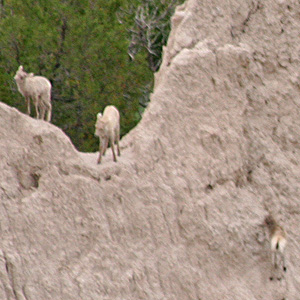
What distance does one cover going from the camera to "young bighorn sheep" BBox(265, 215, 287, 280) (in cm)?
1058

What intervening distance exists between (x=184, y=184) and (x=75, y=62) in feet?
27.0

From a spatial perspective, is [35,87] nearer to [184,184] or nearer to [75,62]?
[184,184]

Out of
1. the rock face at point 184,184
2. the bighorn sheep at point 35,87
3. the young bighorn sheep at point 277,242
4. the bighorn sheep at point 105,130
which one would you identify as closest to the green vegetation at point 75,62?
the bighorn sheep at point 35,87

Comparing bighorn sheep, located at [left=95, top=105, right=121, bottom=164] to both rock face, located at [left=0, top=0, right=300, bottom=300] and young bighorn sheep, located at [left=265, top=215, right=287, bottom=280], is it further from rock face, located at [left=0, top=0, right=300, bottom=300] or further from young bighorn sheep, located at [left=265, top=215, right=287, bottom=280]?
young bighorn sheep, located at [left=265, top=215, right=287, bottom=280]

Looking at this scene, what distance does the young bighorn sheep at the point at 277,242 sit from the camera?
34.7 feet

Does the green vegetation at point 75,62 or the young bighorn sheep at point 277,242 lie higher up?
the young bighorn sheep at point 277,242

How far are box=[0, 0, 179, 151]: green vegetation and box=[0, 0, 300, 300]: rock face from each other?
695cm

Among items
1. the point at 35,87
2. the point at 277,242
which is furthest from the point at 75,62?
the point at 277,242

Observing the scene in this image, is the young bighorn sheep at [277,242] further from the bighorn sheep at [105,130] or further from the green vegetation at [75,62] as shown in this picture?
the green vegetation at [75,62]

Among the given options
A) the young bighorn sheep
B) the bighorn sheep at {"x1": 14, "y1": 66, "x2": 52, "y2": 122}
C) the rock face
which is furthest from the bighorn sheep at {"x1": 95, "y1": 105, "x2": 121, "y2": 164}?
the young bighorn sheep

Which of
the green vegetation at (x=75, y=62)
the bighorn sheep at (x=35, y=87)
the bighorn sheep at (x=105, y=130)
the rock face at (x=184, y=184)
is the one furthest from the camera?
the green vegetation at (x=75, y=62)

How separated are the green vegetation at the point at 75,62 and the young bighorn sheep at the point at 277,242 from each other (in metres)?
7.66

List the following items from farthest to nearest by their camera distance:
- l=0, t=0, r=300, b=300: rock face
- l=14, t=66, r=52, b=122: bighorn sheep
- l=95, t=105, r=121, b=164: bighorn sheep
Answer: l=14, t=66, r=52, b=122: bighorn sheep → l=95, t=105, r=121, b=164: bighorn sheep → l=0, t=0, r=300, b=300: rock face

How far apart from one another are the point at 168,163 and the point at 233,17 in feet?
5.72
